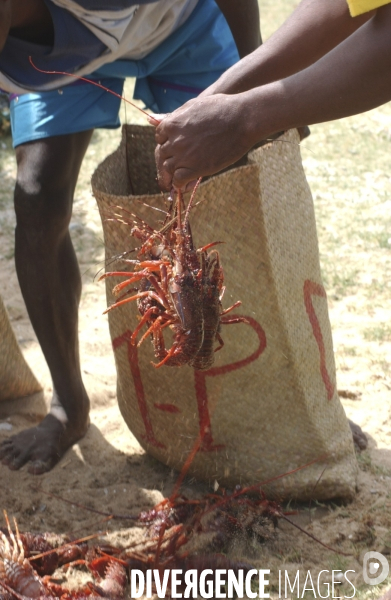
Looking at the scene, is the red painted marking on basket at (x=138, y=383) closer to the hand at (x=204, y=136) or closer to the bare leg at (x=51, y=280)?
the bare leg at (x=51, y=280)

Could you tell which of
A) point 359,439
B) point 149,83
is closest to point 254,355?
point 359,439

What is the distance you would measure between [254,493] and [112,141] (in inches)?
214

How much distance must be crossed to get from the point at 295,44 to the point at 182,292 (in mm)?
953

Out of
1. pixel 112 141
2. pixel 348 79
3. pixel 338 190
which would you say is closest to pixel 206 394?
pixel 348 79

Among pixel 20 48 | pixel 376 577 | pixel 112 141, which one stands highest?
pixel 112 141

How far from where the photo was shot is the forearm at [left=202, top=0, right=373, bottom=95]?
2400 millimetres

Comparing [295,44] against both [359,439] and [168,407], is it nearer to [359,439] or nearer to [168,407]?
[168,407]

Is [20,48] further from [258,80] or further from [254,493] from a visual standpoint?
[254,493]

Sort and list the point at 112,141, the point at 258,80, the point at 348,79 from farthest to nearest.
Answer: the point at 112,141 → the point at 258,80 → the point at 348,79

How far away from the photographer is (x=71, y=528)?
2996 mm

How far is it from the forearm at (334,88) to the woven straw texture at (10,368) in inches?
85.8

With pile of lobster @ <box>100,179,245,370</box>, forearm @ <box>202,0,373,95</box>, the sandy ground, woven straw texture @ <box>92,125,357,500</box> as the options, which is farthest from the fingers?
the sandy ground

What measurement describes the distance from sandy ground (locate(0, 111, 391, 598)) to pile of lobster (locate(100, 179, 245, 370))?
0.91m

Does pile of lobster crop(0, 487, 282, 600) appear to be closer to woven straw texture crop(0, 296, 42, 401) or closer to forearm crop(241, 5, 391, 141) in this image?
woven straw texture crop(0, 296, 42, 401)
